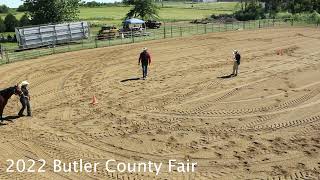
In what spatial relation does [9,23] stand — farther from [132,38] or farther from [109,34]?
[132,38]

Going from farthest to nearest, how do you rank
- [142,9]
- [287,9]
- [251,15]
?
[287,9]
[251,15]
[142,9]

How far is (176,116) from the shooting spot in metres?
15.7

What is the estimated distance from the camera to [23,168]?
1146cm

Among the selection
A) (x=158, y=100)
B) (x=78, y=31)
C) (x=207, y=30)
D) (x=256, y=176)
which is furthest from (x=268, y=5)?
(x=256, y=176)

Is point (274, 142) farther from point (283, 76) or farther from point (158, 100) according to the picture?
point (283, 76)

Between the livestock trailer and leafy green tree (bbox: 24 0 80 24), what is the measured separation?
218 inches

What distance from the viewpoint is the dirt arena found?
11.8 m

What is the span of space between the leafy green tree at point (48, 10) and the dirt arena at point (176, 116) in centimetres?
1658

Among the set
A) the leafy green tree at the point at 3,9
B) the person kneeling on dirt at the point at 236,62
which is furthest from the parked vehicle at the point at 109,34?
the leafy green tree at the point at 3,9

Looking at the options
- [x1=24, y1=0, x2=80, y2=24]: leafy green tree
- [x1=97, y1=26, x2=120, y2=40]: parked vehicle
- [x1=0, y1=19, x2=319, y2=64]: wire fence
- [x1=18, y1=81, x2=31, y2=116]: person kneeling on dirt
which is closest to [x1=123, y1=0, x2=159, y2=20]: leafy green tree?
[x1=0, y1=19, x2=319, y2=64]: wire fence

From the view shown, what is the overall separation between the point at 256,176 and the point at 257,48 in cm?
2221

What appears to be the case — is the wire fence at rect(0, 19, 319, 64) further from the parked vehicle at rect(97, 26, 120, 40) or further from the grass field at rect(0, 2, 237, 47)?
the grass field at rect(0, 2, 237, 47)

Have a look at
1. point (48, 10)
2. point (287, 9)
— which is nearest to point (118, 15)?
point (287, 9)

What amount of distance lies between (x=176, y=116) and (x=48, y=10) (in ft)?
106
